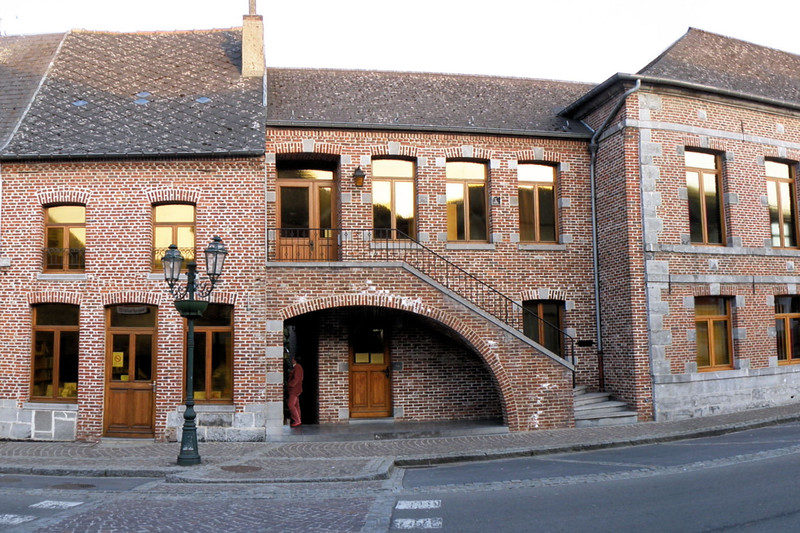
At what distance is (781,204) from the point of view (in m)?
16.3

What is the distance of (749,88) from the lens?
16.0m

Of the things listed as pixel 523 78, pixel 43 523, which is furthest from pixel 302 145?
pixel 43 523

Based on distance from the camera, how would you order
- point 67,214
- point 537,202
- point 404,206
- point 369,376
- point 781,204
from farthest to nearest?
point 781,204
point 537,202
point 404,206
point 369,376
point 67,214

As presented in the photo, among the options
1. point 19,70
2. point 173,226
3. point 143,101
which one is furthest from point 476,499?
point 19,70

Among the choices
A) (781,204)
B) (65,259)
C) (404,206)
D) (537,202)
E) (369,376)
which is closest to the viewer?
(65,259)

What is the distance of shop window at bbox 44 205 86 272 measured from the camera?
13633 mm

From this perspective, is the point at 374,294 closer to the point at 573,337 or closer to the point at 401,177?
→ the point at 401,177

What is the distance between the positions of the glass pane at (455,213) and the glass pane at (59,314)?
7.94 m

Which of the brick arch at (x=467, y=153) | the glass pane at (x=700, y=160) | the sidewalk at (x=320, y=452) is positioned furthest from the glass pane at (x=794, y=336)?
the brick arch at (x=467, y=153)

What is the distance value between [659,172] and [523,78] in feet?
17.8

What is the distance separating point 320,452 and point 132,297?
4906 mm

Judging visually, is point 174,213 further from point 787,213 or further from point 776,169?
point 787,213

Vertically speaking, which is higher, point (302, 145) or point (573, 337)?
point (302, 145)

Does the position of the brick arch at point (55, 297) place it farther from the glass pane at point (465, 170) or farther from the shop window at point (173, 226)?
the glass pane at point (465, 170)
